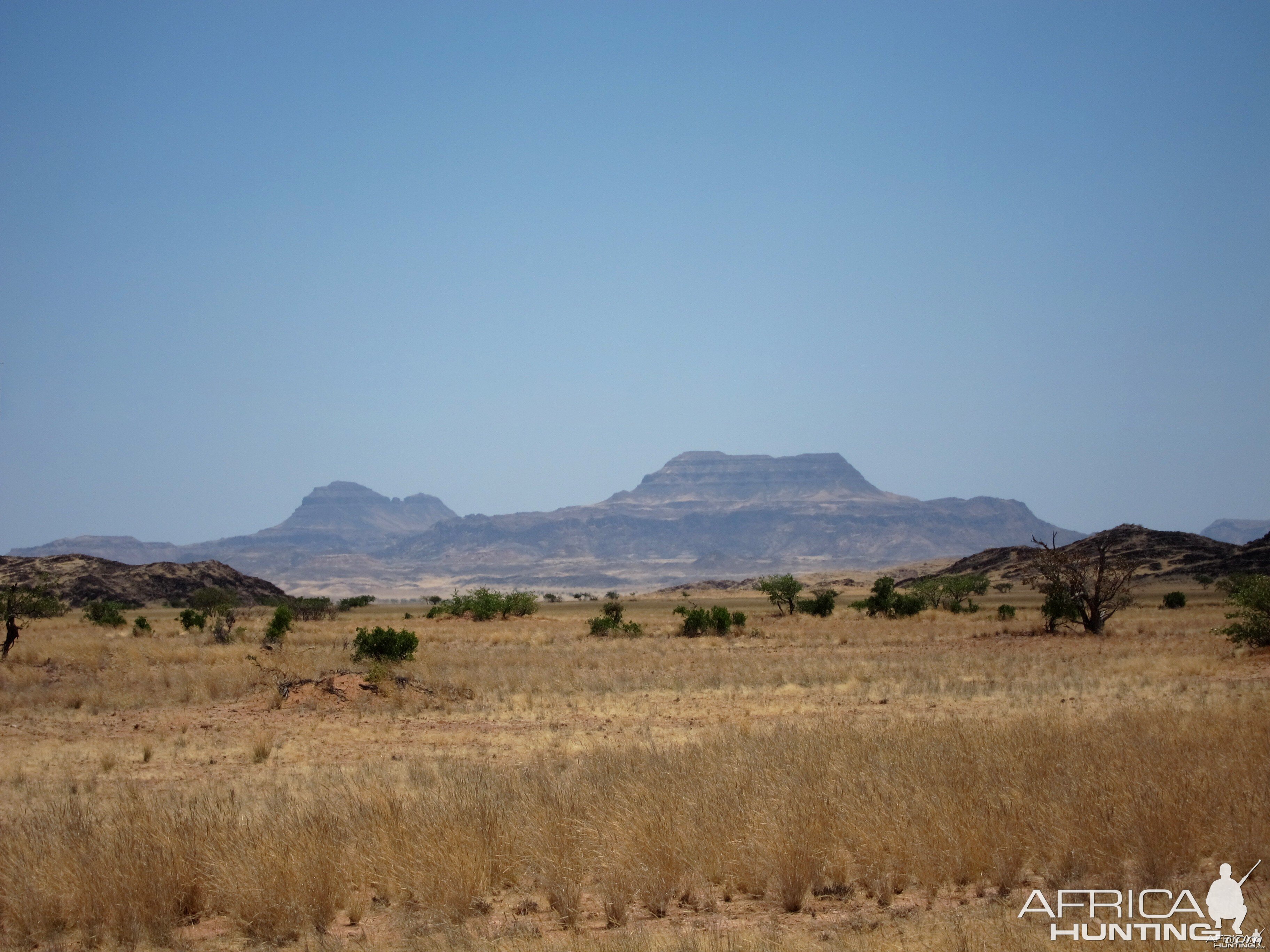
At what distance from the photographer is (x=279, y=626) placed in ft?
130

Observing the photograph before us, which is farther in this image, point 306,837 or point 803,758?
point 803,758

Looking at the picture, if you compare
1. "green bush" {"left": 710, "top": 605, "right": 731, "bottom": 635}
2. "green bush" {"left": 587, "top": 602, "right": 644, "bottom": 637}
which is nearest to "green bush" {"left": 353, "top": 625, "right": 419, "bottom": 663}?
"green bush" {"left": 587, "top": 602, "right": 644, "bottom": 637}

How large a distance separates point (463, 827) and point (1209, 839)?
660 cm

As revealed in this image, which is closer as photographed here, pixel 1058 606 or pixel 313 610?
pixel 1058 606

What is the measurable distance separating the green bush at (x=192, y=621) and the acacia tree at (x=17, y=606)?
31.5 ft

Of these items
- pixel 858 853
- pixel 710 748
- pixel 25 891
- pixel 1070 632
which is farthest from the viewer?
pixel 1070 632

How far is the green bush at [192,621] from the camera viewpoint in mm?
44844

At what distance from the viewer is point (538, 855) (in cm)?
825

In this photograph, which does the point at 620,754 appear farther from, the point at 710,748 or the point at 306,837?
the point at 306,837

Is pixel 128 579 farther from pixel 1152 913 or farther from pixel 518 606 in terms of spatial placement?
pixel 1152 913

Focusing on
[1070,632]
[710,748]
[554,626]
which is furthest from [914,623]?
[710,748]

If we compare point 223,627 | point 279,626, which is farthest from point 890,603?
point 223,627

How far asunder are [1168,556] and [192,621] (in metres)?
102

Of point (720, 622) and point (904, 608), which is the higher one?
point (720, 622)
